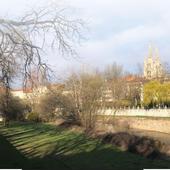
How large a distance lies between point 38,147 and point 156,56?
356 ft

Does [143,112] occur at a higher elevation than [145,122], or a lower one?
higher

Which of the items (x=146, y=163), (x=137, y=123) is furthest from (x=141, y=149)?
(x=137, y=123)

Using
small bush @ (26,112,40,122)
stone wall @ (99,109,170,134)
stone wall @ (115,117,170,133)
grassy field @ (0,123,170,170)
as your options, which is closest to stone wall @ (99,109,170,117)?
stone wall @ (99,109,170,134)

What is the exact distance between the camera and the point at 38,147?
32.0 metres

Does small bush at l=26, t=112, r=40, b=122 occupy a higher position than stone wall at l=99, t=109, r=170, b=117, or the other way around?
stone wall at l=99, t=109, r=170, b=117

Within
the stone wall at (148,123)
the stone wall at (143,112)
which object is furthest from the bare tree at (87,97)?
the stone wall at (148,123)

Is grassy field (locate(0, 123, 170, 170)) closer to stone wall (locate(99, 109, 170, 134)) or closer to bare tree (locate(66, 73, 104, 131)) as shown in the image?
stone wall (locate(99, 109, 170, 134))

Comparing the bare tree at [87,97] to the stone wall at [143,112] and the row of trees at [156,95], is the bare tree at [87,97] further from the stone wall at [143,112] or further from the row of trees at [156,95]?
the row of trees at [156,95]

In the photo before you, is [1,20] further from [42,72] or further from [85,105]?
[85,105]

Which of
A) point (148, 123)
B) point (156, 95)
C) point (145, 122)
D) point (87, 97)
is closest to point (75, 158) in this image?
point (87, 97)

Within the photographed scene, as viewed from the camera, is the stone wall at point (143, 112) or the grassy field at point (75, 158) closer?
the grassy field at point (75, 158)

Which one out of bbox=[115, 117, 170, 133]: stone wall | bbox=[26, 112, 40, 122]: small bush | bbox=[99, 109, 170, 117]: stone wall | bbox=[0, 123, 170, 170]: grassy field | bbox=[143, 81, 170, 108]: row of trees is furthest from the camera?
bbox=[26, 112, 40, 122]: small bush

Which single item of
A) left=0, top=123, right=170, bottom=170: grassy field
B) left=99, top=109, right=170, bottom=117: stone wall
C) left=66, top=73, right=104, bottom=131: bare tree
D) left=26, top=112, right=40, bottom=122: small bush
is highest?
left=66, top=73, right=104, bottom=131: bare tree

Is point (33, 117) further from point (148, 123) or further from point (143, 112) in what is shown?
point (148, 123)
